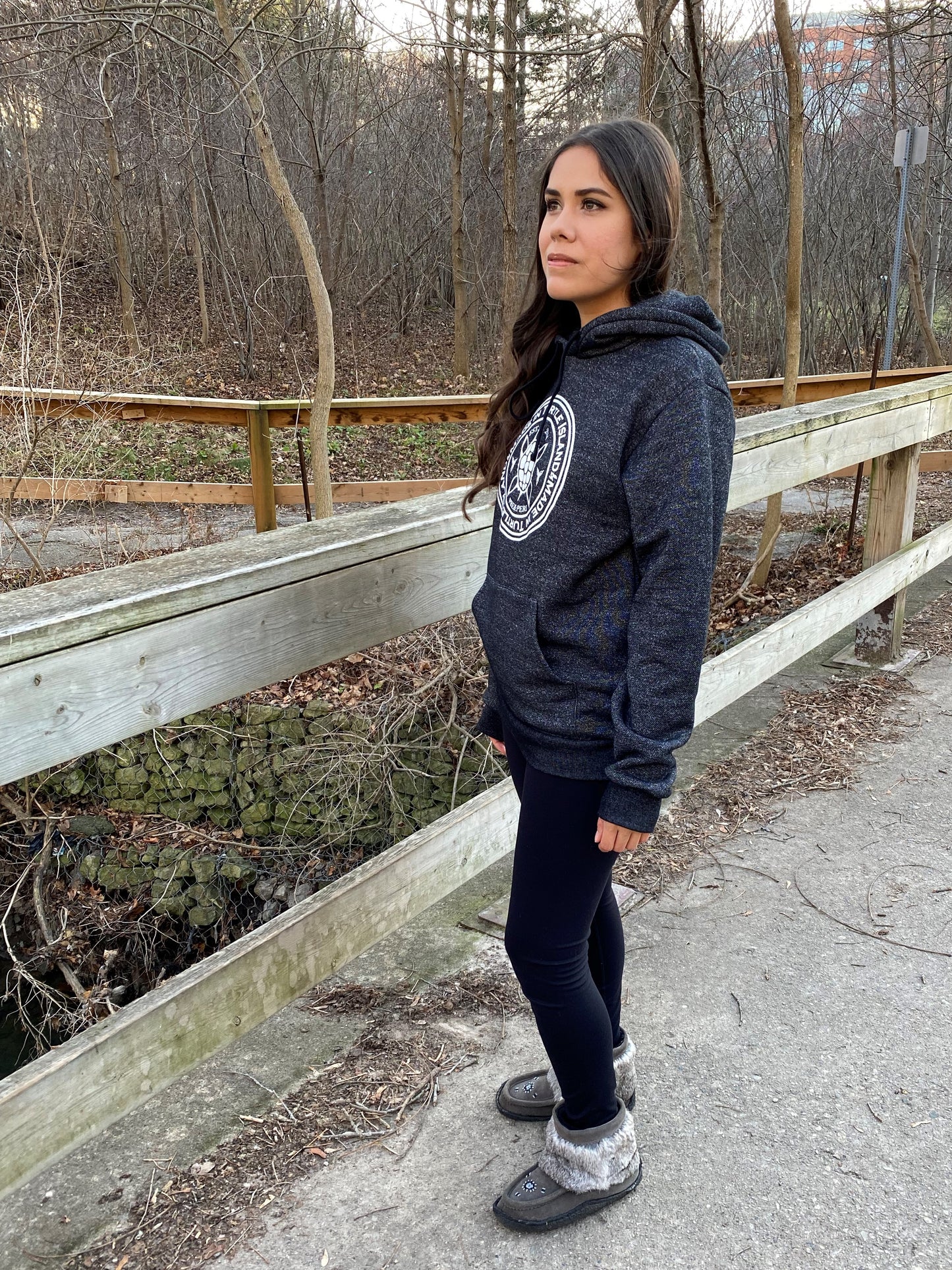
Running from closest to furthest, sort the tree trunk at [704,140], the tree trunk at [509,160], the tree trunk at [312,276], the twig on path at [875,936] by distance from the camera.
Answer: the twig on path at [875,936]
the tree trunk at [704,140]
the tree trunk at [312,276]
the tree trunk at [509,160]

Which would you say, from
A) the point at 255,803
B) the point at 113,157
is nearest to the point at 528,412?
→ the point at 255,803

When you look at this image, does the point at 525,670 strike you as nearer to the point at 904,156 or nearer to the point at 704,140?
the point at 704,140

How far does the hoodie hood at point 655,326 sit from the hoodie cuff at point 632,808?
68 centimetres

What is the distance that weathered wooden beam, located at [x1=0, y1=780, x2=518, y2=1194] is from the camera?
1509mm

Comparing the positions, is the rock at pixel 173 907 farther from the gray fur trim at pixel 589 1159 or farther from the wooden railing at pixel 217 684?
the gray fur trim at pixel 589 1159

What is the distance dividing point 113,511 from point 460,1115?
8.12 meters

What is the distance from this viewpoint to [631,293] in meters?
1.64

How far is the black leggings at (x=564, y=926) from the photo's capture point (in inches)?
64.1

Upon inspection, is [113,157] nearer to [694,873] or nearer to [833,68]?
[833,68]

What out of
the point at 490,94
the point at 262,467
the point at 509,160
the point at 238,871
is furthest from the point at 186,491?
the point at 490,94

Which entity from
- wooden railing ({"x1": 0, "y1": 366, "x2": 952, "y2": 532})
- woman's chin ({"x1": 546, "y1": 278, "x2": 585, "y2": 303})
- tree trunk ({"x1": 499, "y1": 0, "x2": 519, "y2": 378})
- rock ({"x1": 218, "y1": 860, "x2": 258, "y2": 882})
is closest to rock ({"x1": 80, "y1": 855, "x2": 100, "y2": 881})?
rock ({"x1": 218, "y1": 860, "x2": 258, "y2": 882})

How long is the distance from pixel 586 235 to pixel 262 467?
513 centimetres

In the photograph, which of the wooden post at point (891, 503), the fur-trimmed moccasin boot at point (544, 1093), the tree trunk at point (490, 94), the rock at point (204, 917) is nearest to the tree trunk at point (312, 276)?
the rock at point (204, 917)

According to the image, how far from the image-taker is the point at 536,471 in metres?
1.64
